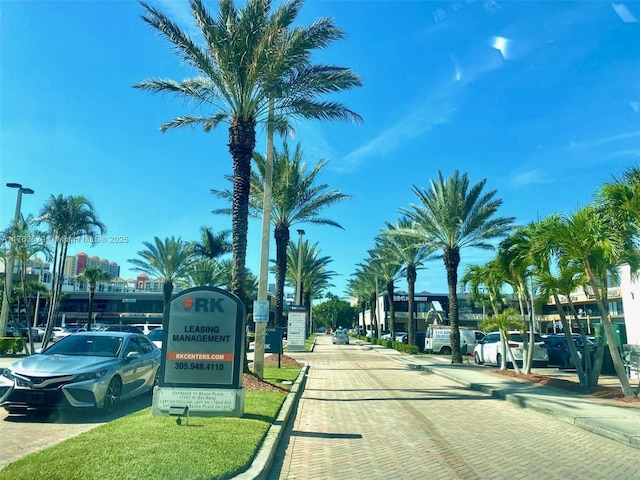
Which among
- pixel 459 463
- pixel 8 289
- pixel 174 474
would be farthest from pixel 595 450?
pixel 8 289

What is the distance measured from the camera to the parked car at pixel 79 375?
8539mm

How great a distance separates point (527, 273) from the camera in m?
17.3

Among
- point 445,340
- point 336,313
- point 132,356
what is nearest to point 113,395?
point 132,356

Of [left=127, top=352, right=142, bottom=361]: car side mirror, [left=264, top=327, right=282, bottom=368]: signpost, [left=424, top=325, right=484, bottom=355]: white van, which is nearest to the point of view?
[left=127, top=352, right=142, bottom=361]: car side mirror

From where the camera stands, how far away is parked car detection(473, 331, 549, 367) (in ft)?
73.2

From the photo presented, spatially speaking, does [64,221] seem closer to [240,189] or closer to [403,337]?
[240,189]

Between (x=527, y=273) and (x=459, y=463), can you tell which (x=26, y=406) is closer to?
(x=459, y=463)

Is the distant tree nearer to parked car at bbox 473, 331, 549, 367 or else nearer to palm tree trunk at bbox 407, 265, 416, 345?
palm tree trunk at bbox 407, 265, 416, 345

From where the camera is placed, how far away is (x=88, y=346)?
10.3 meters

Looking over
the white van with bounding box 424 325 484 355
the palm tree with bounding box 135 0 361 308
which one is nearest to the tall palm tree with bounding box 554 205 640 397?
the palm tree with bounding box 135 0 361 308

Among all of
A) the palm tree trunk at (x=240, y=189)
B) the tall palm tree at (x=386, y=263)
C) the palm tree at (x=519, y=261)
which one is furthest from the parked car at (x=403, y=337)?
the palm tree trunk at (x=240, y=189)

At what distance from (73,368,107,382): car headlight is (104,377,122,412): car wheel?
0.32 m

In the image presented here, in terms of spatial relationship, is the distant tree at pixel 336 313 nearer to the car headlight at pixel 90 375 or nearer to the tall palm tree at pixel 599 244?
the tall palm tree at pixel 599 244

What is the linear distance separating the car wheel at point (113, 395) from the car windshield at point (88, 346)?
0.63 m
